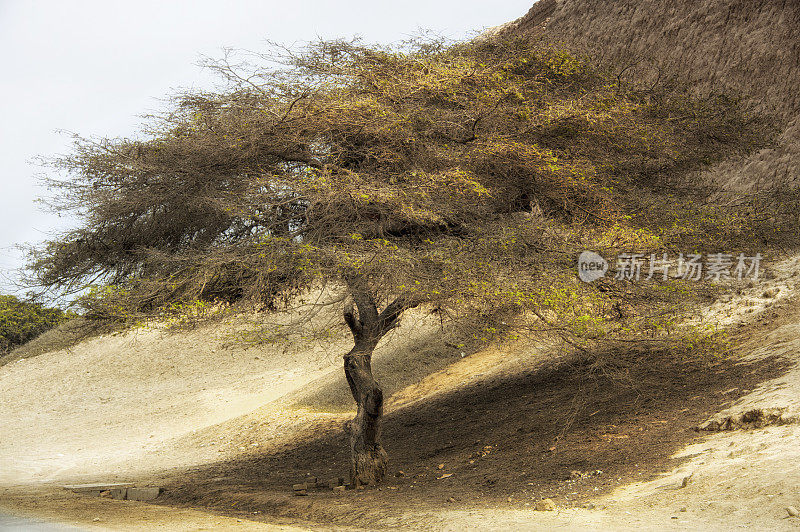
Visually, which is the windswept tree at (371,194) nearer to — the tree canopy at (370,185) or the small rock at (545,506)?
the tree canopy at (370,185)

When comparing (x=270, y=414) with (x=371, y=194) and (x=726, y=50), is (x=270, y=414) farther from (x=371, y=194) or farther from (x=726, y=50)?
(x=726, y=50)

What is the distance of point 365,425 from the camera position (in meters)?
8.90

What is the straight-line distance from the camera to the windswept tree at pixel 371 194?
7305mm

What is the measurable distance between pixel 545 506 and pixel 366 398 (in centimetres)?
308

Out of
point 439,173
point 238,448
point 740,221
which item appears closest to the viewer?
point 439,173

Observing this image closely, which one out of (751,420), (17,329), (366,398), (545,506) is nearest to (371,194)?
(366,398)

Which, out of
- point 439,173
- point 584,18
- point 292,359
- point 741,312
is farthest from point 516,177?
point 584,18

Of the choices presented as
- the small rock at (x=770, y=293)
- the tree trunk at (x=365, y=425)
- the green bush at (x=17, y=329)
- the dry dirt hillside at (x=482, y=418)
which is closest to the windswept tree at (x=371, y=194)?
the tree trunk at (x=365, y=425)

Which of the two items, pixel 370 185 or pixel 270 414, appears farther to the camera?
pixel 270 414

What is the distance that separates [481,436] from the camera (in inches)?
403

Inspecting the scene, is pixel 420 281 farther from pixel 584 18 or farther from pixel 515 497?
pixel 584 18

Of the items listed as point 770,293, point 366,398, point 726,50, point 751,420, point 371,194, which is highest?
point 726,50

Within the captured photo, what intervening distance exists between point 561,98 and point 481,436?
5.10 meters

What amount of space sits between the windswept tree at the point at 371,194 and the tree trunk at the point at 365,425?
0.9 inches
